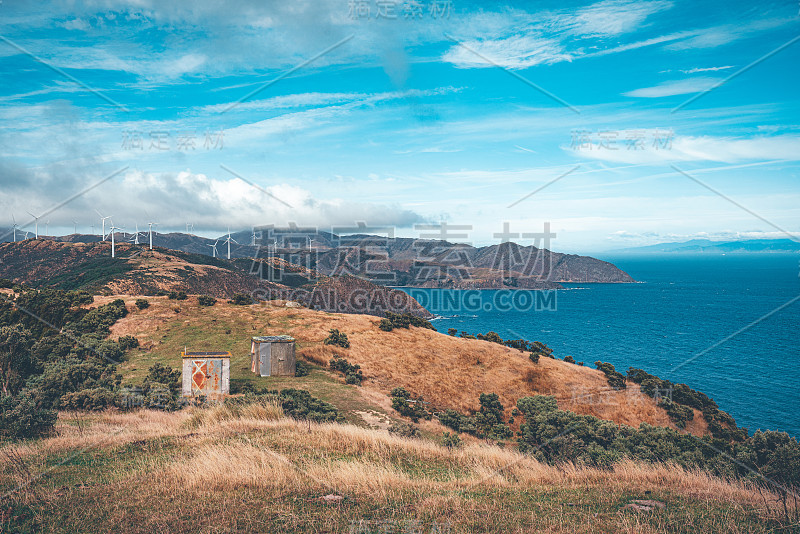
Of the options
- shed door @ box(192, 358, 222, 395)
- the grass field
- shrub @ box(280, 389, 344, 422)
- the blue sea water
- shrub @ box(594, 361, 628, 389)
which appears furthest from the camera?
the blue sea water

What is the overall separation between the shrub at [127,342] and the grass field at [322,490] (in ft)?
93.4

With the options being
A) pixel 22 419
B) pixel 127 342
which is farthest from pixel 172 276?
pixel 22 419

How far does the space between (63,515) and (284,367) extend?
23.8 metres

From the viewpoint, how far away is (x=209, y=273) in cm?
12519

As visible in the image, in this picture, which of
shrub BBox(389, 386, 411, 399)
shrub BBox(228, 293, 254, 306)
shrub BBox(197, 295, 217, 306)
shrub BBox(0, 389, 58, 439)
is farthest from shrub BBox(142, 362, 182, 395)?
shrub BBox(228, 293, 254, 306)

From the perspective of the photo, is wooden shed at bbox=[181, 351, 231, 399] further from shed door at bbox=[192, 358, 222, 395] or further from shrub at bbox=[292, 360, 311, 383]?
shrub at bbox=[292, 360, 311, 383]

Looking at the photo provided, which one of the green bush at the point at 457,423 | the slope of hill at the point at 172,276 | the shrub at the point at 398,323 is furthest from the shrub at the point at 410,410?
the slope of hill at the point at 172,276

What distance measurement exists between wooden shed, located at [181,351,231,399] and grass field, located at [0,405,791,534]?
39.9ft

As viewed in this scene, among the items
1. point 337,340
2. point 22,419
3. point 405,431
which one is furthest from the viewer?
point 337,340

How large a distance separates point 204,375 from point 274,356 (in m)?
5.64

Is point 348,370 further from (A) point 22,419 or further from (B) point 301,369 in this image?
(A) point 22,419

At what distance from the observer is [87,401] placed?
776 inches

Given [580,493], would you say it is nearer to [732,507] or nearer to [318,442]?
[732,507]

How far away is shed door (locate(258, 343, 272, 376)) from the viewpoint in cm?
3062
